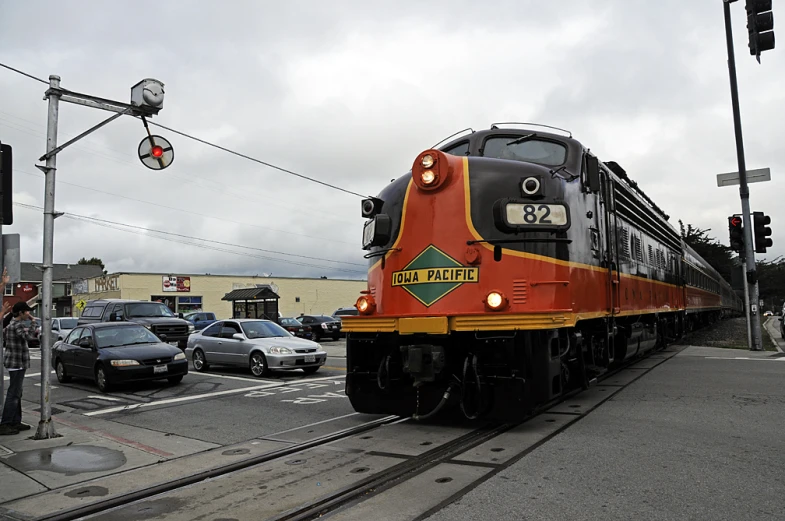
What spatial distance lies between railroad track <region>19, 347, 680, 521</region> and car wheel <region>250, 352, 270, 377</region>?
6.97 meters

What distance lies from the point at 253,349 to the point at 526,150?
8787mm

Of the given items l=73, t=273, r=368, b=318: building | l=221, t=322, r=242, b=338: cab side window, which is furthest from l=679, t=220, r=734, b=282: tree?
l=221, t=322, r=242, b=338: cab side window

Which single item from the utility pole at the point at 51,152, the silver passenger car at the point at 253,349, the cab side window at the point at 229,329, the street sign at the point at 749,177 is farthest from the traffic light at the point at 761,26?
the cab side window at the point at 229,329

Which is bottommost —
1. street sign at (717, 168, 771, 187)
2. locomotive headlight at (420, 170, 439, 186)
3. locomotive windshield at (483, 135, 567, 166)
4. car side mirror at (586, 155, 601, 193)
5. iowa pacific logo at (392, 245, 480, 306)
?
iowa pacific logo at (392, 245, 480, 306)

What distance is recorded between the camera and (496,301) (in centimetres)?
650

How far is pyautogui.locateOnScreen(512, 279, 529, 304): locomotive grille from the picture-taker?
6.59 m

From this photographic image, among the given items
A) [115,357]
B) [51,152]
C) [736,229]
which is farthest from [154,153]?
[736,229]

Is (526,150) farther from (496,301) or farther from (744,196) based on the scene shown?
(744,196)

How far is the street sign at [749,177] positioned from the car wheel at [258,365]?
13308mm

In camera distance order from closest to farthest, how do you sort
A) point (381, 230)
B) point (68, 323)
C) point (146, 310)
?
point (381, 230) < point (146, 310) < point (68, 323)

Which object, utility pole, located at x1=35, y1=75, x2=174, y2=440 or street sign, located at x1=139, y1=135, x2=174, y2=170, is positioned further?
street sign, located at x1=139, y1=135, x2=174, y2=170

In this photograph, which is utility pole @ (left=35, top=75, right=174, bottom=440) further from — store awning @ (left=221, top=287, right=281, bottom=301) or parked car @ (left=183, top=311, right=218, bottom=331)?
parked car @ (left=183, top=311, right=218, bottom=331)

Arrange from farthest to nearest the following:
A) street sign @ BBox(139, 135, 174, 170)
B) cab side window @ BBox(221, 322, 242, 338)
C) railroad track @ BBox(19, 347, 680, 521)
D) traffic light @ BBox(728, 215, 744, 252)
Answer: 1. traffic light @ BBox(728, 215, 744, 252)
2. cab side window @ BBox(221, 322, 242, 338)
3. street sign @ BBox(139, 135, 174, 170)
4. railroad track @ BBox(19, 347, 680, 521)

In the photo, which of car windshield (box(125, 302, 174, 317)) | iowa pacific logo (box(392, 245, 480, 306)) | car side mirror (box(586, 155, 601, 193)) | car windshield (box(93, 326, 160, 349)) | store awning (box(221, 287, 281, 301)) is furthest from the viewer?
store awning (box(221, 287, 281, 301))
